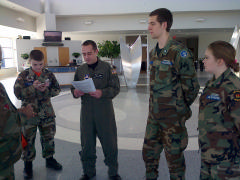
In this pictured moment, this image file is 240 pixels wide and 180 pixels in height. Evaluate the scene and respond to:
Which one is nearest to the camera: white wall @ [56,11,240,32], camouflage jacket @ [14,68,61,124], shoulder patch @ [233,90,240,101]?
shoulder patch @ [233,90,240,101]

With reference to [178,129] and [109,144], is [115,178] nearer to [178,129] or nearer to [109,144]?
[109,144]

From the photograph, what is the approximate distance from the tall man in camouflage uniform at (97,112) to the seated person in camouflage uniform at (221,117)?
952 mm

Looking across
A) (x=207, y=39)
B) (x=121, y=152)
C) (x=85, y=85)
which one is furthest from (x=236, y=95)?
(x=207, y=39)

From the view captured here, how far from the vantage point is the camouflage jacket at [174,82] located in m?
1.73

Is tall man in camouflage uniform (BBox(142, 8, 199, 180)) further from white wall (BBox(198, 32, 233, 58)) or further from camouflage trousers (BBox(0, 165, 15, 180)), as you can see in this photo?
white wall (BBox(198, 32, 233, 58))

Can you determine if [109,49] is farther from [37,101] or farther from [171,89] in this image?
[171,89]

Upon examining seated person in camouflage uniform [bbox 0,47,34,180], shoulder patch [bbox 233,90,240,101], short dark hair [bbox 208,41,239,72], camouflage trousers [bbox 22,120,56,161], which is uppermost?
short dark hair [bbox 208,41,239,72]

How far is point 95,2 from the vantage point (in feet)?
40.6

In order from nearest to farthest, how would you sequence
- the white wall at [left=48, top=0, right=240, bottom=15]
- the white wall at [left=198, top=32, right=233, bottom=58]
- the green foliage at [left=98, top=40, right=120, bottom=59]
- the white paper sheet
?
the white paper sheet → the white wall at [left=48, top=0, right=240, bottom=15] → the green foliage at [left=98, top=40, right=120, bottom=59] → the white wall at [left=198, top=32, right=233, bottom=58]

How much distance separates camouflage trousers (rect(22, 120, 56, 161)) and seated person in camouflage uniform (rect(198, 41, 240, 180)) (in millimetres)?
1701

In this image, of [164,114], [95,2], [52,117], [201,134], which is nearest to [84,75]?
[52,117]

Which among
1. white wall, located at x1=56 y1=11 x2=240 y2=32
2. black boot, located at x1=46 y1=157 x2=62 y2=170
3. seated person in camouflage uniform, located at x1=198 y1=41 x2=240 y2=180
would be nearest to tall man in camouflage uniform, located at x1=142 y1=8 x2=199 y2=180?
seated person in camouflage uniform, located at x1=198 y1=41 x2=240 y2=180

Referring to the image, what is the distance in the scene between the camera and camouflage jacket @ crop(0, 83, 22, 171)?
122 cm

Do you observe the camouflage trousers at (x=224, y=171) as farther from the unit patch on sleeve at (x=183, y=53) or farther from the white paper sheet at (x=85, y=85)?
the white paper sheet at (x=85, y=85)
